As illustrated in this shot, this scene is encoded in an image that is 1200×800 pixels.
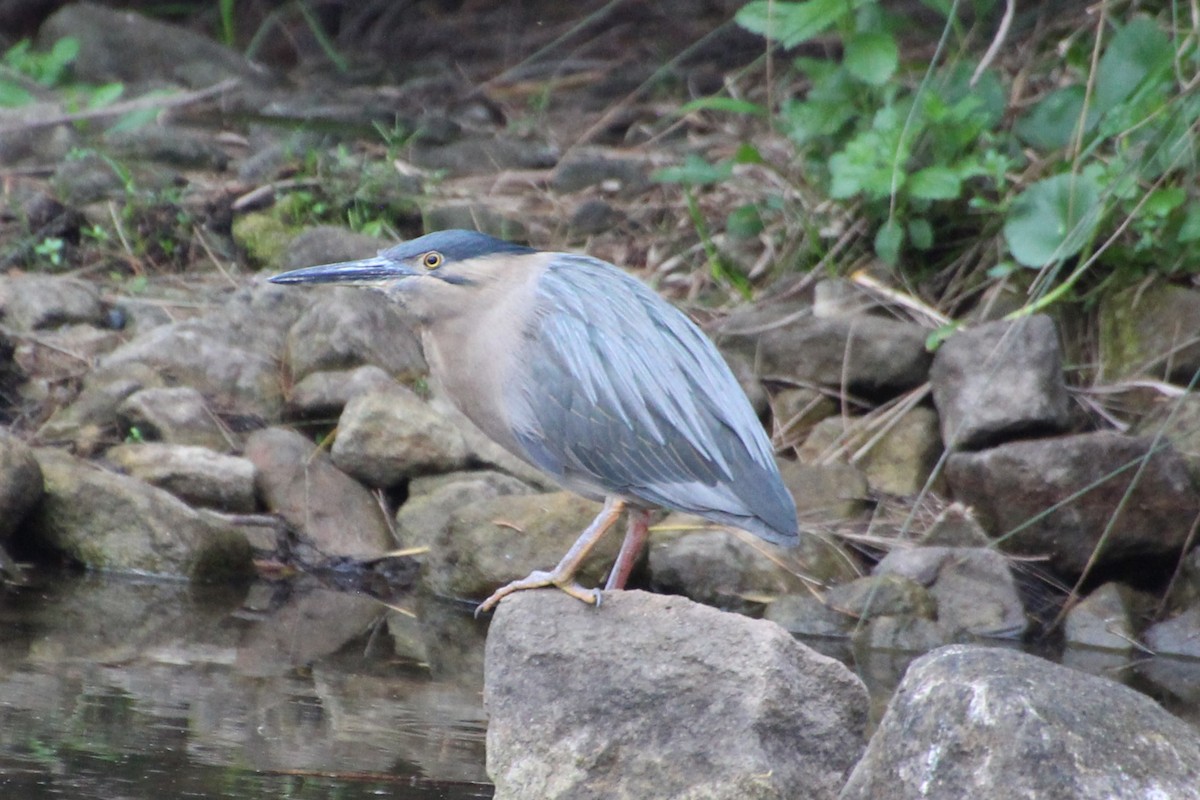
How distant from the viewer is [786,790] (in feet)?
11.7

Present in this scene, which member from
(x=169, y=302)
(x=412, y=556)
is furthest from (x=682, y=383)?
(x=169, y=302)

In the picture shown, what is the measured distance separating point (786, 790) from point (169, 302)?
16.7 feet

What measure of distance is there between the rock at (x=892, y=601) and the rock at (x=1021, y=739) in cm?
267

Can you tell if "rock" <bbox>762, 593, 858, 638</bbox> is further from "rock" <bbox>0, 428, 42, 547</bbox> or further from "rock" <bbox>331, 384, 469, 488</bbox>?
"rock" <bbox>0, 428, 42, 547</bbox>

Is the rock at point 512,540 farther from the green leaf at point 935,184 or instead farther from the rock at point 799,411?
the green leaf at point 935,184

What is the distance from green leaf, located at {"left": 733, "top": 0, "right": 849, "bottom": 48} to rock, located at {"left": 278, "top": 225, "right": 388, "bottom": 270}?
6.63 ft

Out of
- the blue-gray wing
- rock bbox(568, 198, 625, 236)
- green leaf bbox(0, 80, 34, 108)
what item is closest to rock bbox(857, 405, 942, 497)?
rock bbox(568, 198, 625, 236)

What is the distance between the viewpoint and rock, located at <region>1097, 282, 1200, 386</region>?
6.82 m

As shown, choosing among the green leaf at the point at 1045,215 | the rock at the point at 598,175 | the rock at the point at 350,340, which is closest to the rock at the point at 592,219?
the rock at the point at 598,175

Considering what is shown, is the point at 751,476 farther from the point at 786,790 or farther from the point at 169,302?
the point at 169,302

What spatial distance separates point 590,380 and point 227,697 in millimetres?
1379

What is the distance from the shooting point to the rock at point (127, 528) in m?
6.04

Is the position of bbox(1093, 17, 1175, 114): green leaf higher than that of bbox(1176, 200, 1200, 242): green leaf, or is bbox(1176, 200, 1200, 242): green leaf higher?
bbox(1093, 17, 1175, 114): green leaf

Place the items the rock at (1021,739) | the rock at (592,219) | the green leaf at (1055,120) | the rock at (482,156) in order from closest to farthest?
the rock at (1021,739), the green leaf at (1055,120), the rock at (592,219), the rock at (482,156)
